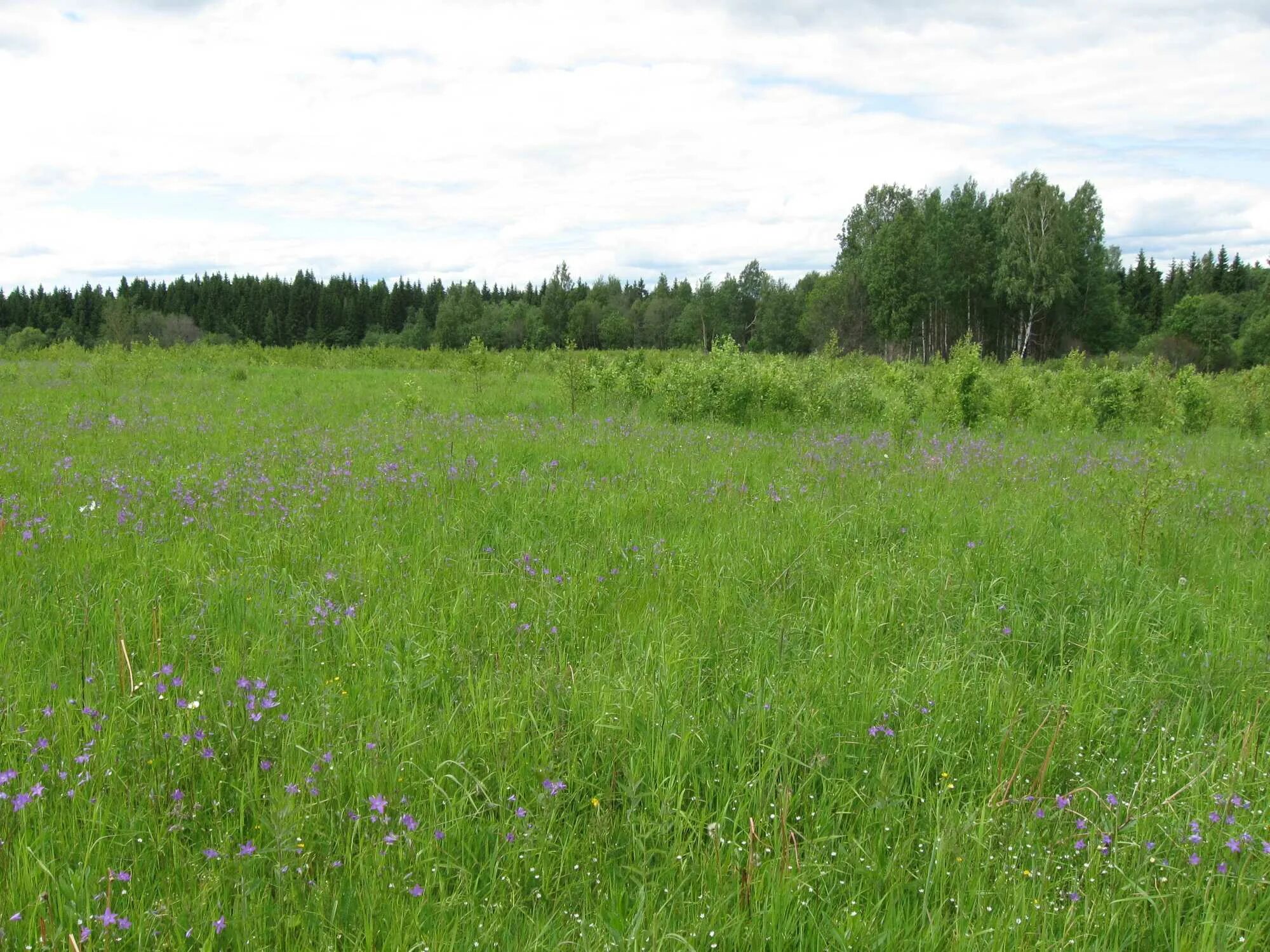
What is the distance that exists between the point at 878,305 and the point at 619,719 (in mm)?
55318

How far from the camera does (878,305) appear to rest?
177 ft

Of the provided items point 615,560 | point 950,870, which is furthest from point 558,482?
point 950,870

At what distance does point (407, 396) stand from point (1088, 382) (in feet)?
48.0

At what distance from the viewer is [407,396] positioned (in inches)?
549

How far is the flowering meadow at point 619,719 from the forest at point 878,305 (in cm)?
1098

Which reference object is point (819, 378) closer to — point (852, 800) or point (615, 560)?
point (615, 560)

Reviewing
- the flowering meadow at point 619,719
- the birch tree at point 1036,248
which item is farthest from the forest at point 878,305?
the flowering meadow at point 619,719

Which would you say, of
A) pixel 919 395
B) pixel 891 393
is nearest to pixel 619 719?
pixel 891 393

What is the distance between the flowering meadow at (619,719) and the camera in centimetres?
222

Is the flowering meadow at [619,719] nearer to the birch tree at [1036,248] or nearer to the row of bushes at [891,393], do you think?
the row of bushes at [891,393]

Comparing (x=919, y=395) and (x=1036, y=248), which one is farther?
(x=1036, y=248)

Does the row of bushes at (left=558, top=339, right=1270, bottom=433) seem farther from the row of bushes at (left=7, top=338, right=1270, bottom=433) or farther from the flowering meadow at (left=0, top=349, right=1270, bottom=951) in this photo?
the flowering meadow at (left=0, top=349, right=1270, bottom=951)

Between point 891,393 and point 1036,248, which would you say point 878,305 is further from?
point 891,393

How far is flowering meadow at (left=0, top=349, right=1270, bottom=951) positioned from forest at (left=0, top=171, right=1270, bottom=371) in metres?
11.0
